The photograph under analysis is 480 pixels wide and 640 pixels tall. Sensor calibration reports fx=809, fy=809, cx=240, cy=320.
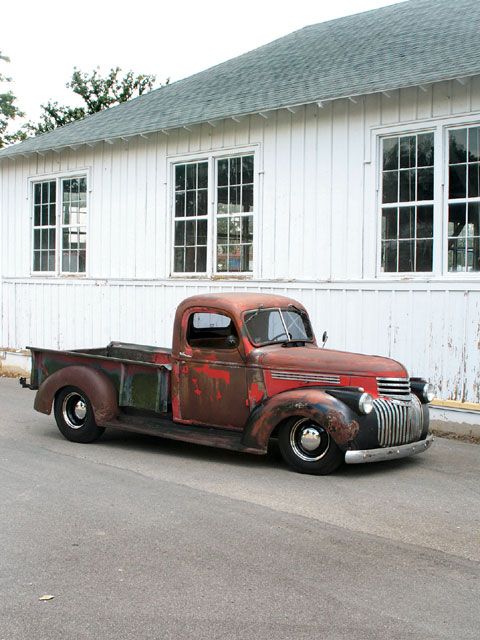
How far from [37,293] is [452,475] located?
1169 cm

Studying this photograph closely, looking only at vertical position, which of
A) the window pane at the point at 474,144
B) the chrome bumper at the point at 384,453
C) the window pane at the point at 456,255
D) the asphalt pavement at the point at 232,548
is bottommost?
the asphalt pavement at the point at 232,548

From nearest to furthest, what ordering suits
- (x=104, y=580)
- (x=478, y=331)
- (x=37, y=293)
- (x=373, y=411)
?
(x=104, y=580) < (x=373, y=411) < (x=478, y=331) < (x=37, y=293)

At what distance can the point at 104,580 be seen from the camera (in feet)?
16.7

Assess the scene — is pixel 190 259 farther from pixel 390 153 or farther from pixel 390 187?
pixel 390 153

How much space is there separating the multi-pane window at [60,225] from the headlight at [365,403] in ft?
34.2

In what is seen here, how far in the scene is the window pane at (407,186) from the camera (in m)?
11.8

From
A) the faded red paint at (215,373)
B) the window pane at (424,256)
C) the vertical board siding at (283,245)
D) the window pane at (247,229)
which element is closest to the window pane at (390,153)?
the vertical board siding at (283,245)

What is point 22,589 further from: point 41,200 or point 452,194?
point 41,200

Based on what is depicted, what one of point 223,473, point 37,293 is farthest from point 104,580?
point 37,293

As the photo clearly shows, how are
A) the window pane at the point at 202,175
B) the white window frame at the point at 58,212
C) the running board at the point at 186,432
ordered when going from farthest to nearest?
1. the white window frame at the point at 58,212
2. the window pane at the point at 202,175
3. the running board at the point at 186,432

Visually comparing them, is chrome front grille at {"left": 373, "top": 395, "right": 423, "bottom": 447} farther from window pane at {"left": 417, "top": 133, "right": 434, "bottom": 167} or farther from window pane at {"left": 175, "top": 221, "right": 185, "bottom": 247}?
window pane at {"left": 175, "top": 221, "right": 185, "bottom": 247}

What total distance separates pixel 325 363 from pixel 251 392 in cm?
85

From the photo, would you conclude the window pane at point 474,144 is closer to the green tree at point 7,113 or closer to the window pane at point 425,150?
the window pane at point 425,150

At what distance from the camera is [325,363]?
8430 mm
